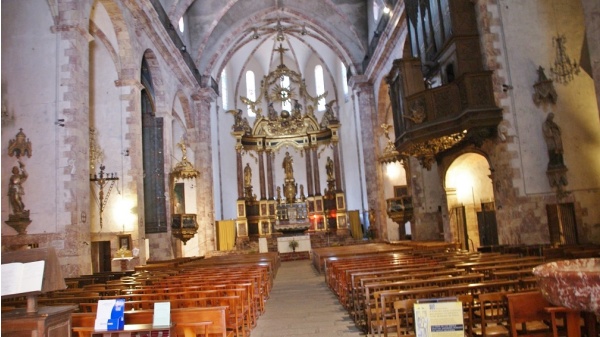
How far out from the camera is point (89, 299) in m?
6.39

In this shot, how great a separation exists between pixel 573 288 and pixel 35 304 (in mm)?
4053

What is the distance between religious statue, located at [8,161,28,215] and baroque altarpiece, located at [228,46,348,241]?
16.6m

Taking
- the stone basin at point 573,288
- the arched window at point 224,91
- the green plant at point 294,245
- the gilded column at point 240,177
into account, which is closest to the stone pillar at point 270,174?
the gilded column at point 240,177

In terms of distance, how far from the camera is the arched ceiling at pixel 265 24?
24359mm

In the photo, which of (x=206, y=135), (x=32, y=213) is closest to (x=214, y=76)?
(x=206, y=135)

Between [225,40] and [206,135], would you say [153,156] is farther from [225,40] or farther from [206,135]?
[225,40]

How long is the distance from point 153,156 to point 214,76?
446 inches

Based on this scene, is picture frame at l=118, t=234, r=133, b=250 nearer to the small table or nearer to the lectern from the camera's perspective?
the small table

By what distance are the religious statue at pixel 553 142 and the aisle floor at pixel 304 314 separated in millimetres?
6134

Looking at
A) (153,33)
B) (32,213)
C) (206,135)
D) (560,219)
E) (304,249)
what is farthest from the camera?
(206,135)

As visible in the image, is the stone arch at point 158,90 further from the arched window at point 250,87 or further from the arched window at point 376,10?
the arched window at point 250,87

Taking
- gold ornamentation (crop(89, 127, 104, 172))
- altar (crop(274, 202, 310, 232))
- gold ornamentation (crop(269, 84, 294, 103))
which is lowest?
altar (crop(274, 202, 310, 232))

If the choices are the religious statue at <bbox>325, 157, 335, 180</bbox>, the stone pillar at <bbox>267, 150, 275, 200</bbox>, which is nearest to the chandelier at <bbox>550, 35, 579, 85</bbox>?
the religious statue at <bbox>325, 157, 335, 180</bbox>

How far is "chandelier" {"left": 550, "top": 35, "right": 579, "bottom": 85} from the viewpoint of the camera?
1152 centimetres
